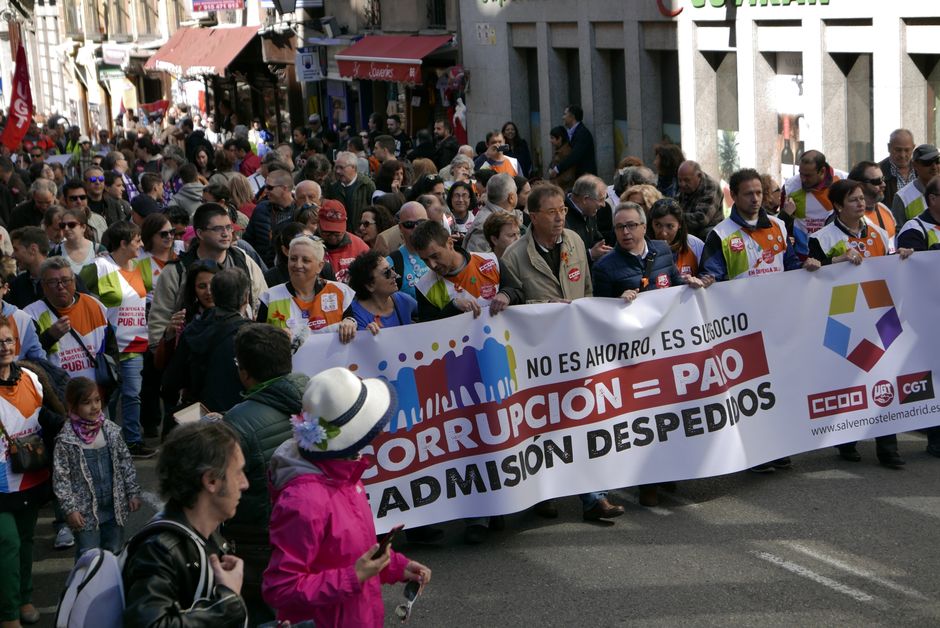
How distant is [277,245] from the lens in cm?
939

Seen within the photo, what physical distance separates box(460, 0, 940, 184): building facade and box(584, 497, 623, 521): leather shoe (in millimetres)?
9117

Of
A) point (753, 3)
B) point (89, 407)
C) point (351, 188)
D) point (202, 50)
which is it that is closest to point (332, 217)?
point (89, 407)

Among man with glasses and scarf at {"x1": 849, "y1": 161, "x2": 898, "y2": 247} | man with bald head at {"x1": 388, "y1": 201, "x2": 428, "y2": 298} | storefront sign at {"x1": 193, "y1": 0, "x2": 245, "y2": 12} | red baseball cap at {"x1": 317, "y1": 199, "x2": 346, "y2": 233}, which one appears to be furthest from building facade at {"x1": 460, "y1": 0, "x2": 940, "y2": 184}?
storefront sign at {"x1": 193, "y1": 0, "x2": 245, "y2": 12}

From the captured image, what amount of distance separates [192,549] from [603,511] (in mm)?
4437

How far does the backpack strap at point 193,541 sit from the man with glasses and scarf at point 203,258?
458 cm

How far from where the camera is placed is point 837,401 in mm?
8672

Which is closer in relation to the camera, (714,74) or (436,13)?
(714,74)

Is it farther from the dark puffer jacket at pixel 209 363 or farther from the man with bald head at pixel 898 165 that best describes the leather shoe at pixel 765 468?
the man with bald head at pixel 898 165

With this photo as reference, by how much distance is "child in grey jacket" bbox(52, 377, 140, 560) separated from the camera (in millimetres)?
7203

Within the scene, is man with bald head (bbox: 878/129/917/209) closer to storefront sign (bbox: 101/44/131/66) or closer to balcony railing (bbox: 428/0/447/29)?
balcony railing (bbox: 428/0/447/29)

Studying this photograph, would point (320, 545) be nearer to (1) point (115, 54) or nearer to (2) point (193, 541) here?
(2) point (193, 541)

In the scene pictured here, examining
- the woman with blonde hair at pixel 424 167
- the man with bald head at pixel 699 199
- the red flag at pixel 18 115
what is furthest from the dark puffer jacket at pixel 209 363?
the red flag at pixel 18 115

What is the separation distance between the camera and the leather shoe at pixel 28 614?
722cm

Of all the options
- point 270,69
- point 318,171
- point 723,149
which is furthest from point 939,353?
point 270,69
